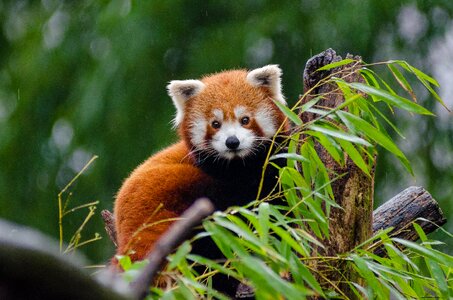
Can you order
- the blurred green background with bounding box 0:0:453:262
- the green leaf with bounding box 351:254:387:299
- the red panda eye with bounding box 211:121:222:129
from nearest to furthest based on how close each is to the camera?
1. the green leaf with bounding box 351:254:387:299
2. the red panda eye with bounding box 211:121:222:129
3. the blurred green background with bounding box 0:0:453:262

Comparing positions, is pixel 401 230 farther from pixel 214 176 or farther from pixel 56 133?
pixel 56 133

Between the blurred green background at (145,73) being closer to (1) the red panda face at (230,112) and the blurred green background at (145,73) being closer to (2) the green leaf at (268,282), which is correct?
(1) the red panda face at (230,112)

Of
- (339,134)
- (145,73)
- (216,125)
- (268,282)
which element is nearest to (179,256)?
(268,282)

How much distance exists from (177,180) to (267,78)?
1.70 feet

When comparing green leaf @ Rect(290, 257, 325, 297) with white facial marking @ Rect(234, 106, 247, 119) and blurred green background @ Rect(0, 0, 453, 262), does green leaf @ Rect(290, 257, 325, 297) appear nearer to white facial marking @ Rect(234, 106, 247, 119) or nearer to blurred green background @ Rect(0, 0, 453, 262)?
white facial marking @ Rect(234, 106, 247, 119)

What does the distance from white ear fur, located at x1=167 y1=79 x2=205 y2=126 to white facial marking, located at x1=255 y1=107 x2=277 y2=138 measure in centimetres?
27

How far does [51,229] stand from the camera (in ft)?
24.7

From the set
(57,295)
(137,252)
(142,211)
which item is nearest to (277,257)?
(57,295)

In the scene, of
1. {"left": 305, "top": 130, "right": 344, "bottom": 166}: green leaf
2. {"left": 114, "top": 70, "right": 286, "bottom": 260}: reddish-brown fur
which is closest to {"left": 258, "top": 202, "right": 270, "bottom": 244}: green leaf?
{"left": 305, "top": 130, "right": 344, "bottom": 166}: green leaf

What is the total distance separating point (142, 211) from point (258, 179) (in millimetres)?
439

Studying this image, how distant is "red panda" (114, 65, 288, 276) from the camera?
105 inches

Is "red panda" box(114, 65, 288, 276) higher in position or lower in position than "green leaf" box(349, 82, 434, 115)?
lower

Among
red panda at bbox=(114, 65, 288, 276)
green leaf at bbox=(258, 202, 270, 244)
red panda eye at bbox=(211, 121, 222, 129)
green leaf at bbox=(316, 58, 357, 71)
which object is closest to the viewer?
A: green leaf at bbox=(258, 202, 270, 244)

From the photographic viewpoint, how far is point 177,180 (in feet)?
9.02
